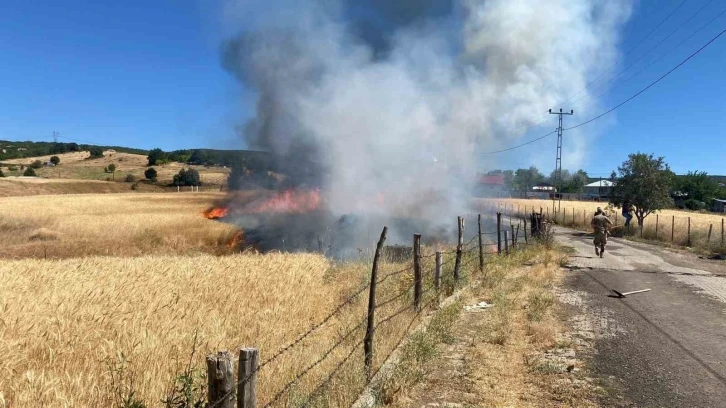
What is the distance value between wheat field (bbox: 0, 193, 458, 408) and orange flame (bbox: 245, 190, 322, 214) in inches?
922

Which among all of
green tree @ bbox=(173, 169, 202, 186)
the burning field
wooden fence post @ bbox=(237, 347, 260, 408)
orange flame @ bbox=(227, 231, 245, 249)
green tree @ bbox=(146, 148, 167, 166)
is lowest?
orange flame @ bbox=(227, 231, 245, 249)

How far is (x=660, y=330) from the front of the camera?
28.0 feet

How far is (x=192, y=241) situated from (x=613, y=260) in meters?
21.5

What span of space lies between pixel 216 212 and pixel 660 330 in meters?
37.9

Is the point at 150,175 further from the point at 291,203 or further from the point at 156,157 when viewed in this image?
the point at 291,203

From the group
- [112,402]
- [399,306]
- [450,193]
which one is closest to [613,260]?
[399,306]

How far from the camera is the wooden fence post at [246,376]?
3.44 m

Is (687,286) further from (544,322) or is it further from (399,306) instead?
(399,306)

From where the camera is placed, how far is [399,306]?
30.3 ft

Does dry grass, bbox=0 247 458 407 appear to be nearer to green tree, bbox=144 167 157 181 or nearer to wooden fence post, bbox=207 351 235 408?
wooden fence post, bbox=207 351 235 408

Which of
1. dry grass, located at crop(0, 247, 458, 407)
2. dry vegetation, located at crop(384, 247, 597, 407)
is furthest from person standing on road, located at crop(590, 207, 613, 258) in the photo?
dry grass, located at crop(0, 247, 458, 407)

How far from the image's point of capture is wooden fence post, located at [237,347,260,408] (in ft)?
11.3

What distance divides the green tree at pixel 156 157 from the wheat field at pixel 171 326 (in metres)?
114

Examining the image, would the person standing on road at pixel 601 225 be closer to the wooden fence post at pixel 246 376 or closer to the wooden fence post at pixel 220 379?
the wooden fence post at pixel 246 376
